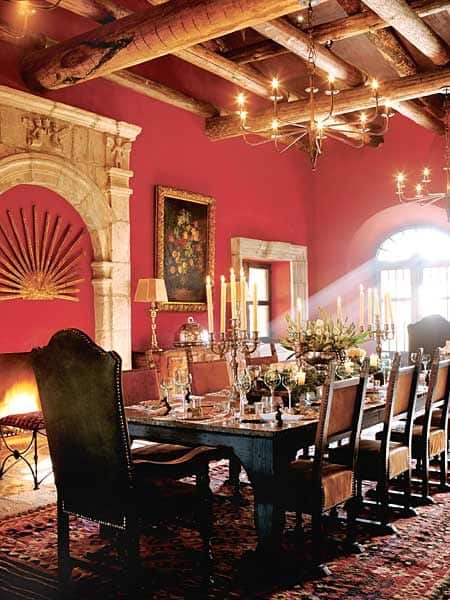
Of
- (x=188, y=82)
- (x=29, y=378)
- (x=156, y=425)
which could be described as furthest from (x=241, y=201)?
(x=156, y=425)

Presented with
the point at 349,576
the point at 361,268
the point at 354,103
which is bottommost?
the point at 349,576

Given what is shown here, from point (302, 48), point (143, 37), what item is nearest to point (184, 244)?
point (302, 48)

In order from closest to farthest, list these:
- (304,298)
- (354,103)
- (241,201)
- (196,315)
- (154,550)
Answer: (154,550) < (354,103) < (196,315) < (241,201) < (304,298)

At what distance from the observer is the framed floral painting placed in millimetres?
7328

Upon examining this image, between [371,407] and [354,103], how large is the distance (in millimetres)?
4303

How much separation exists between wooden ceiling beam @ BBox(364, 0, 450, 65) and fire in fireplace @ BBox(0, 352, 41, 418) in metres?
3.88

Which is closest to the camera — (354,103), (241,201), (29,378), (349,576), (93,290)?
(349,576)

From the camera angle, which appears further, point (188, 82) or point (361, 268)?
point (361, 268)

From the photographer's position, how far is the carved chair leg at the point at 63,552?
2.93 m

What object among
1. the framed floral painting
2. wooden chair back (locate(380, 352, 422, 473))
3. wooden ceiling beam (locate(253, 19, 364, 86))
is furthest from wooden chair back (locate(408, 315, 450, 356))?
wooden chair back (locate(380, 352, 422, 473))

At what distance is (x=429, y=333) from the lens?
8625 millimetres

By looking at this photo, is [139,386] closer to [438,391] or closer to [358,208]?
[438,391]

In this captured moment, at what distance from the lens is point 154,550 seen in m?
3.37

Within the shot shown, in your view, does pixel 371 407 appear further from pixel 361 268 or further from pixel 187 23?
pixel 361 268
